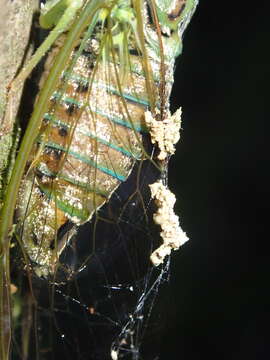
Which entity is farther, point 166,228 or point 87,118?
point 87,118

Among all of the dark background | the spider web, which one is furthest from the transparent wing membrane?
the dark background

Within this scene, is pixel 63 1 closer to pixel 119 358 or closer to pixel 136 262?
pixel 136 262

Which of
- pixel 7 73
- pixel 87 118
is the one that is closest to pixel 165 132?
pixel 87 118

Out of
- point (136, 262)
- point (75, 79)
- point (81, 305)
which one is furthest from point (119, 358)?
point (75, 79)

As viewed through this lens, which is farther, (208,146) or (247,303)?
(208,146)

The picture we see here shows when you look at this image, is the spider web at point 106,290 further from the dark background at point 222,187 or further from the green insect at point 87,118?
the dark background at point 222,187

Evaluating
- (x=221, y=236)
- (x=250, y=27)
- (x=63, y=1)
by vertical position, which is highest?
(x=250, y=27)

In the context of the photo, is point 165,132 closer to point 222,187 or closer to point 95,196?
point 95,196

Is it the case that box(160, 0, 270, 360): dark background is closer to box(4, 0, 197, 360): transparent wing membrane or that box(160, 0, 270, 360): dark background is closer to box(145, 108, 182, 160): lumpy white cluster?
box(4, 0, 197, 360): transparent wing membrane
